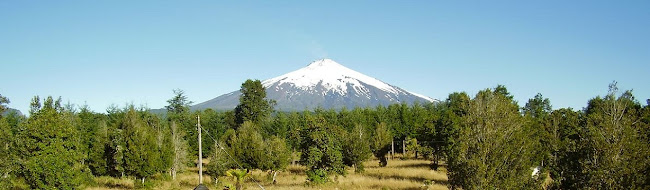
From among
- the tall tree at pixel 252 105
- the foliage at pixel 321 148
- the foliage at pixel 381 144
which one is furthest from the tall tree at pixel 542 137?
the tall tree at pixel 252 105

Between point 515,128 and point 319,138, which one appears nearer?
point 515,128

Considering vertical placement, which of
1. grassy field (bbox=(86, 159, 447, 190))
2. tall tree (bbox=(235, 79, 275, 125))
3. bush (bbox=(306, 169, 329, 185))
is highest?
tall tree (bbox=(235, 79, 275, 125))

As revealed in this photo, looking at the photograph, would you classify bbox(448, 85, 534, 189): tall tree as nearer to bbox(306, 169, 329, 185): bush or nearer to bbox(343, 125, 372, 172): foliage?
bbox(306, 169, 329, 185): bush

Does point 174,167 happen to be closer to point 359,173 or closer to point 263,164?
point 263,164

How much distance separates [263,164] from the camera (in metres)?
38.2

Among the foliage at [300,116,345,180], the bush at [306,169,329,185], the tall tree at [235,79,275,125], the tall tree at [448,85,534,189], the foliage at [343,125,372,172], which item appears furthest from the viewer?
the tall tree at [235,79,275,125]

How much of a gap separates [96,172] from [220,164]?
47.6ft

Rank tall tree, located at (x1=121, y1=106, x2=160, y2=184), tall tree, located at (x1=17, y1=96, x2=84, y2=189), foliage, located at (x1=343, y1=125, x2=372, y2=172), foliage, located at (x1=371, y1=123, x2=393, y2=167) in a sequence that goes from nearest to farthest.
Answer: tall tree, located at (x1=17, y1=96, x2=84, y2=189) < tall tree, located at (x1=121, y1=106, x2=160, y2=184) < foliage, located at (x1=343, y1=125, x2=372, y2=172) < foliage, located at (x1=371, y1=123, x2=393, y2=167)

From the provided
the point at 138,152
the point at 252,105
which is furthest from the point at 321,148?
the point at 252,105

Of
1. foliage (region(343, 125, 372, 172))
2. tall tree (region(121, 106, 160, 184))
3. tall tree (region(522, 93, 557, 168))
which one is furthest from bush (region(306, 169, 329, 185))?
tall tree (region(522, 93, 557, 168))

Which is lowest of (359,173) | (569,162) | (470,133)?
(359,173)

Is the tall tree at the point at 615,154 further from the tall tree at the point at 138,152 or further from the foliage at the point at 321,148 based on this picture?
the tall tree at the point at 138,152

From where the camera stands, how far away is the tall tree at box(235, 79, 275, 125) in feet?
235

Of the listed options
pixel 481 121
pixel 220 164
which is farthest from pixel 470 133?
pixel 220 164
